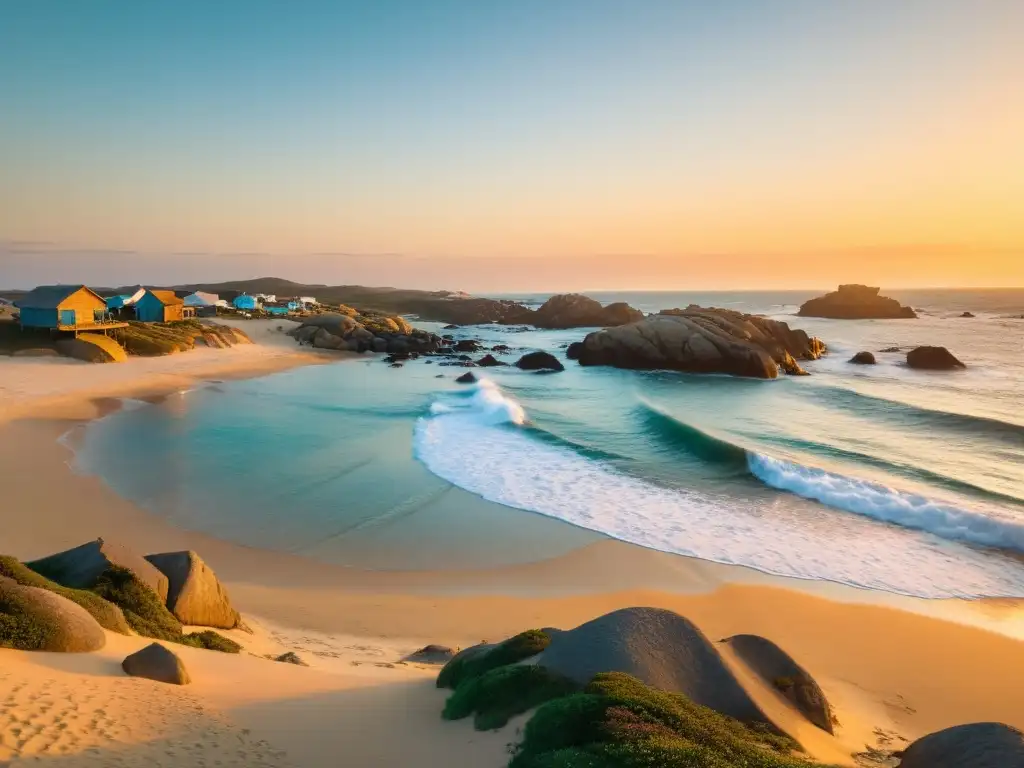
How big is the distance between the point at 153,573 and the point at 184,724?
469 cm

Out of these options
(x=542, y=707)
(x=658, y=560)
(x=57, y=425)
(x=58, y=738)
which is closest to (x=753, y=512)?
(x=658, y=560)

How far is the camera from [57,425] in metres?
26.7

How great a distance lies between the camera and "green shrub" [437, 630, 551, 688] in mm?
8508

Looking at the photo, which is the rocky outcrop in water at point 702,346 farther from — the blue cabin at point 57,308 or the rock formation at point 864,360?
the blue cabin at point 57,308

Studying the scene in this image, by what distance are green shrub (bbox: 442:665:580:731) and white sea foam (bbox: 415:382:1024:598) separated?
924 centimetres

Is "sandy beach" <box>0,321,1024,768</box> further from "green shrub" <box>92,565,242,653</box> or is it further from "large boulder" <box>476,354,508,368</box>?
"large boulder" <box>476,354,508,368</box>

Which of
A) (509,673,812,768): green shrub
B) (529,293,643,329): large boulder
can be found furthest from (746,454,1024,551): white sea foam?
(529,293,643,329): large boulder

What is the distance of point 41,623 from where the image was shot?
26.8 feet

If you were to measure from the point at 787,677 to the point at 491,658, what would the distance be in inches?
166

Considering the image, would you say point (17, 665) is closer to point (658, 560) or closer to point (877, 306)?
point (658, 560)

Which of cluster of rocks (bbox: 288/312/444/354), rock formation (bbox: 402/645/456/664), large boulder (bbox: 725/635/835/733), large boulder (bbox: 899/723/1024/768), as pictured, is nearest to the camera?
large boulder (bbox: 899/723/1024/768)

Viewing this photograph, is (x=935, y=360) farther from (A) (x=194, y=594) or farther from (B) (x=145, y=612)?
(B) (x=145, y=612)

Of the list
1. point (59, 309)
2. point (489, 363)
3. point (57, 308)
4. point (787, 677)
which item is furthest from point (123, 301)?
point (787, 677)

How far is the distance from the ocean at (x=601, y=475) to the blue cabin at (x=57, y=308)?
1498cm
